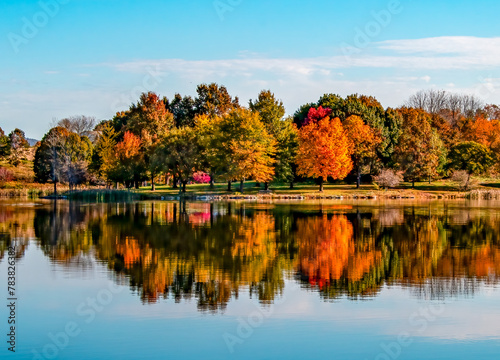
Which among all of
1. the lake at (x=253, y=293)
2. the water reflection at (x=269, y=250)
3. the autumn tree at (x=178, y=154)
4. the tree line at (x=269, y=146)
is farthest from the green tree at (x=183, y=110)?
the lake at (x=253, y=293)

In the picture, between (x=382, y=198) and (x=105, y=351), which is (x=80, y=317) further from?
(x=382, y=198)

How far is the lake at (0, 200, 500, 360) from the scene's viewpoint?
14.6 m

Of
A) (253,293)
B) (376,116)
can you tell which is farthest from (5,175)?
(253,293)

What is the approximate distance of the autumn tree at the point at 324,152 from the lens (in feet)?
258

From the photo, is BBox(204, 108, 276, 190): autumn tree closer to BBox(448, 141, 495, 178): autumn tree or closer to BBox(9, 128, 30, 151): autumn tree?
BBox(448, 141, 495, 178): autumn tree

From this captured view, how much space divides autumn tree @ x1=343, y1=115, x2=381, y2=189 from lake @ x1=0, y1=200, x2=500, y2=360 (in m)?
46.7

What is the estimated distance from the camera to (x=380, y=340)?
15.0 m

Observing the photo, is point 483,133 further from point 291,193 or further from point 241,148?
point 241,148

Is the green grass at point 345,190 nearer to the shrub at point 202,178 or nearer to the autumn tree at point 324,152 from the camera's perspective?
the autumn tree at point 324,152

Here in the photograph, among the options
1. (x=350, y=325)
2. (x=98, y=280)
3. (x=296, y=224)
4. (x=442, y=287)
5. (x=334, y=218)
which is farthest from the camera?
(x=334, y=218)

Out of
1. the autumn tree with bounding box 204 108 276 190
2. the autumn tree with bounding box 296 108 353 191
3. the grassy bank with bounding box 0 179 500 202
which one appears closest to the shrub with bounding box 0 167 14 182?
the grassy bank with bounding box 0 179 500 202

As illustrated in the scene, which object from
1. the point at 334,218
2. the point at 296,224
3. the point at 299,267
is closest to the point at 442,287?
the point at 299,267

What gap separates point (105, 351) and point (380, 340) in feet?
21.1

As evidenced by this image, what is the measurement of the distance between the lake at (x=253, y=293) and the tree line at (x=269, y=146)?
39619 millimetres
